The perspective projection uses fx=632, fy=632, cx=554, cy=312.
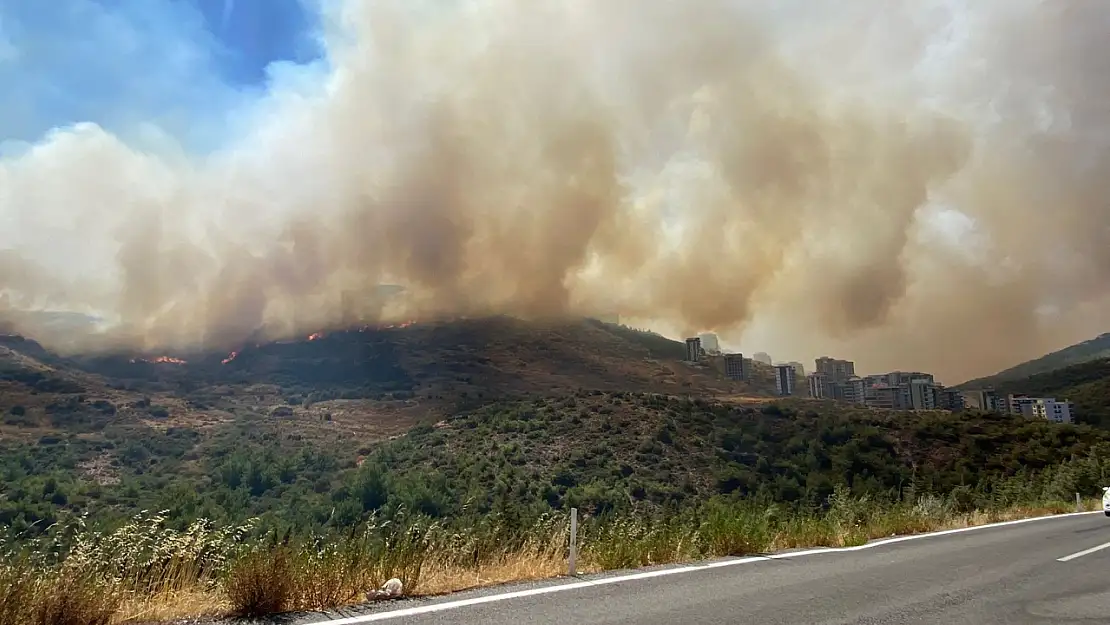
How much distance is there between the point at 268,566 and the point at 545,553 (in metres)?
3.40

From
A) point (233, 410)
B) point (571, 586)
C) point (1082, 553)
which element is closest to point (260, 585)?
point (571, 586)

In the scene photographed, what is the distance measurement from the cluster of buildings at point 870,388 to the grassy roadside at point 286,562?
274 feet

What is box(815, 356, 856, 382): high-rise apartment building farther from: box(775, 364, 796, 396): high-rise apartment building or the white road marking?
the white road marking

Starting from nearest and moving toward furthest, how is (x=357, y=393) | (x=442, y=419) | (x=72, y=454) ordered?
(x=72, y=454), (x=442, y=419), (x=357, y=393)

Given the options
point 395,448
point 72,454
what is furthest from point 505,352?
point 72,454

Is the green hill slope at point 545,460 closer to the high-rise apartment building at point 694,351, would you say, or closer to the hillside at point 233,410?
the hillside at point 233,410

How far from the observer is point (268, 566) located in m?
5.08

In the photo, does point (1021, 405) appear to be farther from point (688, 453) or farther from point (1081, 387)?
point (688, 453)

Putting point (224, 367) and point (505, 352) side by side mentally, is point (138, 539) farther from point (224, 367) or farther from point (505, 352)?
point (224, 367)

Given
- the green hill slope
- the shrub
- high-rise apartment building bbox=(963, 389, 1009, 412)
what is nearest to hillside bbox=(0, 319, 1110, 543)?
the green hill slope

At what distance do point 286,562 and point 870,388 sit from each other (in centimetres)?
11567

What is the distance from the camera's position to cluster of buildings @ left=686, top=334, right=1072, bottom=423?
3492 inches

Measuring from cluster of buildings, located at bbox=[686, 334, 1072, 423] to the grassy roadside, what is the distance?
8358cm

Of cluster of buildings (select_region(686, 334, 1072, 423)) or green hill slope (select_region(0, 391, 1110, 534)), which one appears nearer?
green hill slope (select_region(0, 391, 1110, 534))
